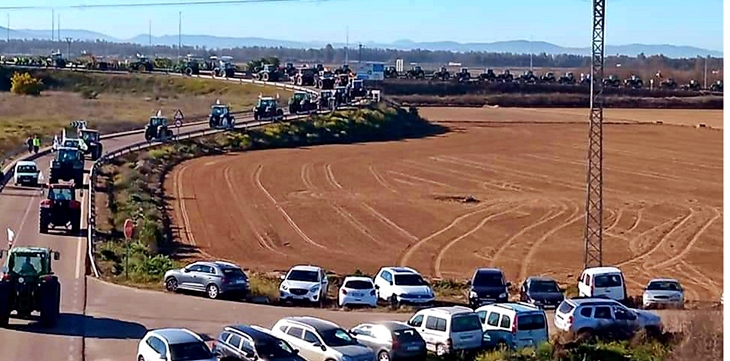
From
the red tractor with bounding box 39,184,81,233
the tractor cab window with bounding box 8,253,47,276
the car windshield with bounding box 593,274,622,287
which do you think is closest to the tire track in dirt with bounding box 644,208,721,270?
the car windshield with bounding box 593,274,622,287

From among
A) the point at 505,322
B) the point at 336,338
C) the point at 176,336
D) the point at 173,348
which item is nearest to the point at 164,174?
the point at 505,322

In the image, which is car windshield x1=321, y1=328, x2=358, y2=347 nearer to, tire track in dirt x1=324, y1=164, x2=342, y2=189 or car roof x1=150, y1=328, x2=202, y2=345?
car roof x1=150, y1=328, x2=202, y2=345

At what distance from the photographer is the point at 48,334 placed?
22719mm

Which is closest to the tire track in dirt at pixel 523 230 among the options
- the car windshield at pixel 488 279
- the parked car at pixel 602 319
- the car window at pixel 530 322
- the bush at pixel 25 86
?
the car windshield at pixel 488 279

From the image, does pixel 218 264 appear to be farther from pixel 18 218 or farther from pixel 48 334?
pixel 18 218

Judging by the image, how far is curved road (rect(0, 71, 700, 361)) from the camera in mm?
21641

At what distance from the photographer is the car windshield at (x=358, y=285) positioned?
2744cm

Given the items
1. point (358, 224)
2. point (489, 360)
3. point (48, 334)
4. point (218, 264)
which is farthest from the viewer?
point (358, 224)

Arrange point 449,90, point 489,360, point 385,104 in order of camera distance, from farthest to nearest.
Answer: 1. point 449,90
2. point 385,104
3. point 489,360

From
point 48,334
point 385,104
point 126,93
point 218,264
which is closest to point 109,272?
point 218,264

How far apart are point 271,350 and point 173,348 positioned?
4.70ft

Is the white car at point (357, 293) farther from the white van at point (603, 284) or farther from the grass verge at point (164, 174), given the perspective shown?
the white van at point (603, 284)

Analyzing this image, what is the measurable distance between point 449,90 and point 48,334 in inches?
4157

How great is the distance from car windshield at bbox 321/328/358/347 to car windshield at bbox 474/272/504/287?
28.3 ft
